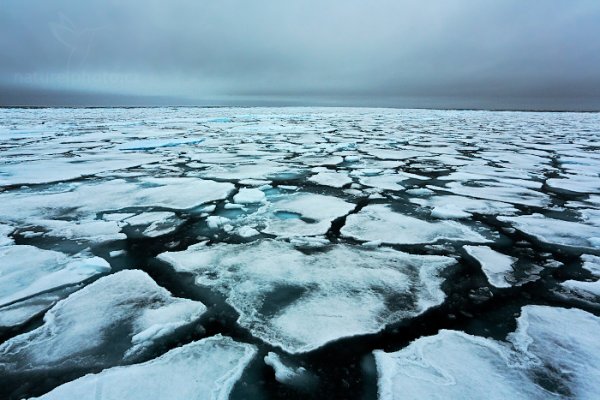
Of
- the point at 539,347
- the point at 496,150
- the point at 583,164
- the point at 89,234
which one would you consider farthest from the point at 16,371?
the point at 496,150

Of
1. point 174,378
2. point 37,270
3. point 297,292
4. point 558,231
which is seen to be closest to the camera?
point 174,378

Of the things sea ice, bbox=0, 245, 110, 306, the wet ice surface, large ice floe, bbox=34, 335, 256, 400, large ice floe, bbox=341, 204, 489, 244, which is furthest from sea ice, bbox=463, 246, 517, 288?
sea ice, bbox=0, 245, 110, 306

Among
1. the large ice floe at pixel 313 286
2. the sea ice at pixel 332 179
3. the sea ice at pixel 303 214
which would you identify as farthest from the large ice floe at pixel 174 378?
the sea ice at pixel 332 179

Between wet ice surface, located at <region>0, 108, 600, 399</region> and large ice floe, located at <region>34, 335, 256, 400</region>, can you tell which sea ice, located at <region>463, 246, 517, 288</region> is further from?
large ice floe, located at <region>34, 335, 256, 400</region>

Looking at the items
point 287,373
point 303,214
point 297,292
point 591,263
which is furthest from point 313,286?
point 591,263

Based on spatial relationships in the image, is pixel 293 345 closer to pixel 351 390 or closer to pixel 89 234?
pixel 351 390

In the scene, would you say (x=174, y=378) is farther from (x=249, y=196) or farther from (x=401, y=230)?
(x=249, y=196)
